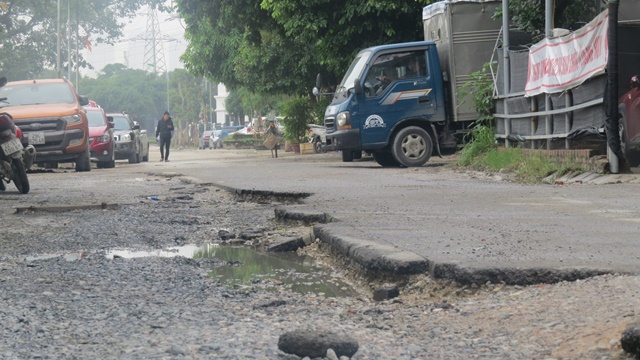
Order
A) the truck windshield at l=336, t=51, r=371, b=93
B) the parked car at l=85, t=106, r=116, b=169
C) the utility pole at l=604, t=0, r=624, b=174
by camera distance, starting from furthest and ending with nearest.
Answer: the parked car at l=85, t=106, r=116, b=169, the truck windshield at l=336, t=51, r=371, b=93, the utility pole at l=604, t=0, r=624, b=174

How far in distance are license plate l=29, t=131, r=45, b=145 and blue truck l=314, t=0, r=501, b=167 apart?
5738mm

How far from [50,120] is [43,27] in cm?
4328

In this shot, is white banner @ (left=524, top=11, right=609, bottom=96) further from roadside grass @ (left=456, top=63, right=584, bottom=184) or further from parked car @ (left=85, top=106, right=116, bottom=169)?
parked car @ (left=85, top=106, right=116, bottom=169)

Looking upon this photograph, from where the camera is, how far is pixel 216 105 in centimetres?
14712

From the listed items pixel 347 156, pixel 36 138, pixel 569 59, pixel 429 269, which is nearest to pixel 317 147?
pixel 347 156

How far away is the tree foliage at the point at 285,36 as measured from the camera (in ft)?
75.4

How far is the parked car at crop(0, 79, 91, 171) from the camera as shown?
63.1ft

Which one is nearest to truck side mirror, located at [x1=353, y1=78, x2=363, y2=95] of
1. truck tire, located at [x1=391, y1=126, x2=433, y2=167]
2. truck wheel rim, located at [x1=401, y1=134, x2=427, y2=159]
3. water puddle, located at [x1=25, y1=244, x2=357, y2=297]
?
truck tire, located at [x1=391, y1=126, x2=433, y2=167]

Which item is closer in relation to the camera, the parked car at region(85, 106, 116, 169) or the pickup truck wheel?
the parked car at region(85, 106, 116, 169)

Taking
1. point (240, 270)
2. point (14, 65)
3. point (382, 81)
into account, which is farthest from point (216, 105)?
point (240, 270)

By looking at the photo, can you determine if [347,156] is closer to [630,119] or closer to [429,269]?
[630,119]

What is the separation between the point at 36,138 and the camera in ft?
62.8

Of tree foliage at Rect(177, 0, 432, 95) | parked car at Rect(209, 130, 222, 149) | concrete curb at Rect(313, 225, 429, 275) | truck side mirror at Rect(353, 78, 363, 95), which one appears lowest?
parked car at Rect(209, 130, 222, 149)

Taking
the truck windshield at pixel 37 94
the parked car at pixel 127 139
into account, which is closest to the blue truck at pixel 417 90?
the truck windshield at pixel 37 94
